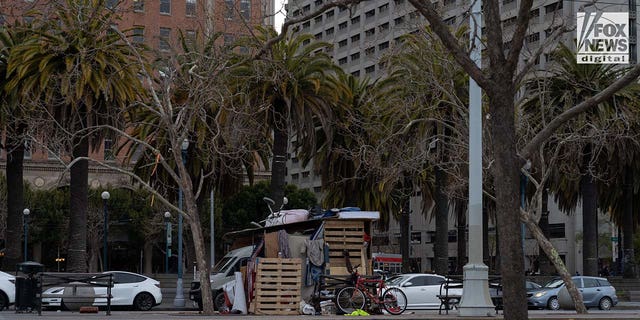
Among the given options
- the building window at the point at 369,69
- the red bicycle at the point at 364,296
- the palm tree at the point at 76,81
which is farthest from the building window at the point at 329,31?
the red bicycle at the point at 364,296

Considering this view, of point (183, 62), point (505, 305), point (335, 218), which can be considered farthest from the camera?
point (183, 62)

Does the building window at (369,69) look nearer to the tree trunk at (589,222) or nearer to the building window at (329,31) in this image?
the building window at (329,31)

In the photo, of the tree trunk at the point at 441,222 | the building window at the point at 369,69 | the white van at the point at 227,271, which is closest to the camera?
the white van at the point at 227,271

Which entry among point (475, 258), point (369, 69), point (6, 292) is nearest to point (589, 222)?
point (475, 258)

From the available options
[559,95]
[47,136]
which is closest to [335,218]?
[47,136]

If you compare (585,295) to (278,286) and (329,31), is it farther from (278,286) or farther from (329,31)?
(329,31)

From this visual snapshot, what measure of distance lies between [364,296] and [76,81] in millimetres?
14518

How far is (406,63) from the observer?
114ft

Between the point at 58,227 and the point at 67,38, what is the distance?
130 ft

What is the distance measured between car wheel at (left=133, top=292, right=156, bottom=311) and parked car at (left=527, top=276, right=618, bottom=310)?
48.6 feet

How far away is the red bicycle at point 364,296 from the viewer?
23219 mm

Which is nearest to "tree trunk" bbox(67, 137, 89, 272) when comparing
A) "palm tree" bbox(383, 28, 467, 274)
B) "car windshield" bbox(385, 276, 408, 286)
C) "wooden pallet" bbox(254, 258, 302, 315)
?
"car windshield" bbox(385, 276, 408, 286)

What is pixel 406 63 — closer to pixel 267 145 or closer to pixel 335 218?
pixel 267 145

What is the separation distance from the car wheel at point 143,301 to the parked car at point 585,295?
48.6 feet
